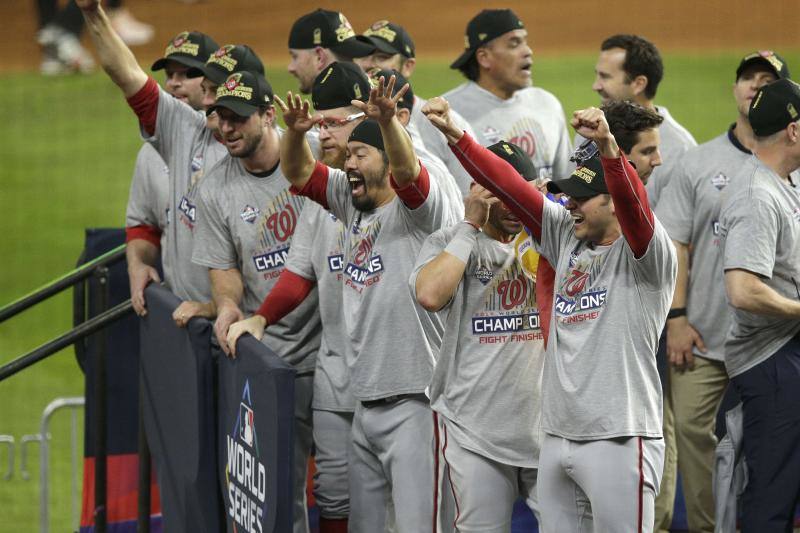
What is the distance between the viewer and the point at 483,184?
4.07 m

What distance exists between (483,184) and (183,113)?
6.14 ft

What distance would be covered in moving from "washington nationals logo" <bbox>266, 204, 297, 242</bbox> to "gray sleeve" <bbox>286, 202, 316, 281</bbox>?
0.16 m

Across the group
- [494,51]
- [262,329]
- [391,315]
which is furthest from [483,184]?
[494,51]

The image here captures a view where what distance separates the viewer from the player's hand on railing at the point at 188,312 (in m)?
4.75

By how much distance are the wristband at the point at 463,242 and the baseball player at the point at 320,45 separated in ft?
6.59

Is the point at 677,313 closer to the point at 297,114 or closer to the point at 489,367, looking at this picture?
the point at 489,367

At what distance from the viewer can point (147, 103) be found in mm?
5445

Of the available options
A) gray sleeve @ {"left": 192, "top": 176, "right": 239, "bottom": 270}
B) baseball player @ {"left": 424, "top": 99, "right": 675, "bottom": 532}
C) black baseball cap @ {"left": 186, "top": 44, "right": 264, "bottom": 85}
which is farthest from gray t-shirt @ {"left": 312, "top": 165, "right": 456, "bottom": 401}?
black baseball cap @ {"left": 186, "top": 44, "right": 264, "bottom": 85}

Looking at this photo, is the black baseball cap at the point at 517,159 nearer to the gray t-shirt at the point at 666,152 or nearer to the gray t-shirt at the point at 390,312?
the gray t-shirt at the point at 390,312

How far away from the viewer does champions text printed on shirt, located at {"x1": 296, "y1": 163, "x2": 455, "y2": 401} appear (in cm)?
450

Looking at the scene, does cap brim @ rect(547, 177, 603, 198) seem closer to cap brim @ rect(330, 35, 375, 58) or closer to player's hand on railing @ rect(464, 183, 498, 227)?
player's hand on railing @ rect(464, 183, 498, 227)

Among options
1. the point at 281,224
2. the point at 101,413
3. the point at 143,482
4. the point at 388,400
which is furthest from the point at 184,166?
the point at 388,400

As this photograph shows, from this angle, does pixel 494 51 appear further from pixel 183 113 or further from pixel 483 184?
pixel 483 184

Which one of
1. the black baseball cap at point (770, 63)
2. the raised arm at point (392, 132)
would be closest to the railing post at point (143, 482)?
the raised arm at point (392, 132)
